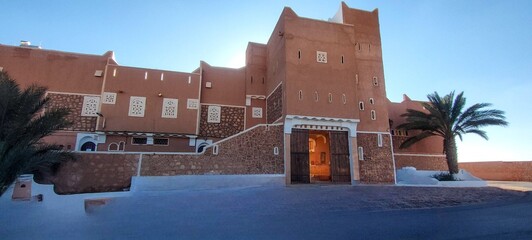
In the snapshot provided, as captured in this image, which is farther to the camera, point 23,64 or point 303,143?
point 23,64

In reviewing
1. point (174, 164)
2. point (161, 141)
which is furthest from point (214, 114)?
point (174, 164)

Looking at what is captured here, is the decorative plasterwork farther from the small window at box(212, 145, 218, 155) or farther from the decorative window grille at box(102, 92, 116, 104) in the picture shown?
the decorative window grille at box(102, 92, 116, 104)

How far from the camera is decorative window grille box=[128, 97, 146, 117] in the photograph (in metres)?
17.2

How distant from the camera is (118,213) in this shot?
26.2 feet

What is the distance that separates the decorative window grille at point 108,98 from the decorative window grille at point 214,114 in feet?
19.3

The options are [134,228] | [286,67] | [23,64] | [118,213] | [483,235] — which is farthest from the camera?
[23,64]

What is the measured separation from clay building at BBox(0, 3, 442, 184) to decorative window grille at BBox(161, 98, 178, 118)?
0.20 feet

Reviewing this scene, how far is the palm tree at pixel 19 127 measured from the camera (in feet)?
20.4

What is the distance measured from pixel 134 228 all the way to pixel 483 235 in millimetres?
7208

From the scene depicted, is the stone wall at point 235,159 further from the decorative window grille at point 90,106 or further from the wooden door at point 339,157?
the decorative window grille at point 90,106

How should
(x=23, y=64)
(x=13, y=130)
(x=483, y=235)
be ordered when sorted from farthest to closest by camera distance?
(x=23, y=64) < (x=13, y=130) < (x=483, y=235)

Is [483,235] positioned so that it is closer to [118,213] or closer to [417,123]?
[118,213]

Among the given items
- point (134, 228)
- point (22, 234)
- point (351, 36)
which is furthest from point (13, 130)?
point (351, 36)

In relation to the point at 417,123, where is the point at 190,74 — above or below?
above
